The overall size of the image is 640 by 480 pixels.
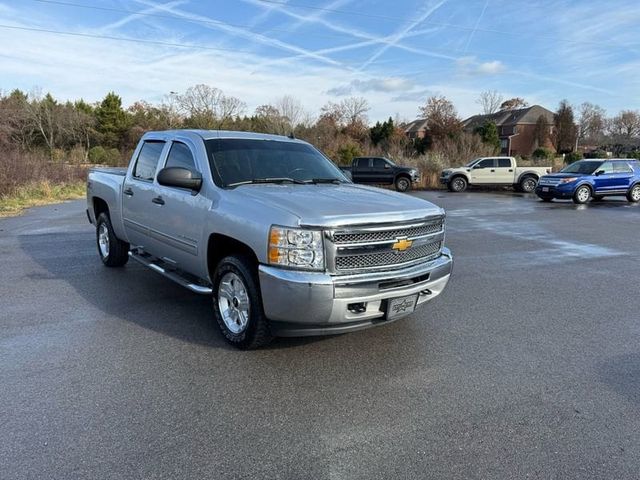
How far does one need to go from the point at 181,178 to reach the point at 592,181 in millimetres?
A: 19792

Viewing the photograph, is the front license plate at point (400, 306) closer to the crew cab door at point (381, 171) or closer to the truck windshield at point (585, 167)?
the truck windshield at point (585, 167)

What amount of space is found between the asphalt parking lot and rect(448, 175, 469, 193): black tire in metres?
20.6

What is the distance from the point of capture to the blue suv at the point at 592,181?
1923cm

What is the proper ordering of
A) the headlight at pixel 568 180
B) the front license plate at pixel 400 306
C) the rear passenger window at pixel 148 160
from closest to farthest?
1. the front license plate at pixel 400 306
2. the rear passenger window at pixel 148 160
3. the headlight at pixel 568 180

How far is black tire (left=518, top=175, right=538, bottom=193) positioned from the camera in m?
25.9

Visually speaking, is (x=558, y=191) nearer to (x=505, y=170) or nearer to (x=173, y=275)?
(x=505, y=170)

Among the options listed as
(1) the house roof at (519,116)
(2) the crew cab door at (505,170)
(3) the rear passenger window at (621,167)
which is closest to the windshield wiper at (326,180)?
(3) the rear passenger window at (621,167)

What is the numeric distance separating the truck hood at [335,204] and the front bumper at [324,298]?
0.44 metres

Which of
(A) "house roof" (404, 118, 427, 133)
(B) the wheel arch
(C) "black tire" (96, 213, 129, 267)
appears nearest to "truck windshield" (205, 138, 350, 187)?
(B) the wheel arch

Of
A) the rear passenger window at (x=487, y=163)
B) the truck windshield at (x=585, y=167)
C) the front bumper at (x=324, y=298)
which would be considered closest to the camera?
the front bumper at (x=324, y=298)

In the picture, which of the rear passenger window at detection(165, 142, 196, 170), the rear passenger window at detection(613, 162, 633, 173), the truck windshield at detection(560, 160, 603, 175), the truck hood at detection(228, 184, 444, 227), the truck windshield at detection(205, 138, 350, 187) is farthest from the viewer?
the rear passenger window at detection(613, 162, 633, 173)

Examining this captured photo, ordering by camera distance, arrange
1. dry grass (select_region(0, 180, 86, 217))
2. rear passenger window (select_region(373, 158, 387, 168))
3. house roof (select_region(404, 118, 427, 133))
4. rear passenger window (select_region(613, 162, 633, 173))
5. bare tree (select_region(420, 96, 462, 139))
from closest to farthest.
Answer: dry grass (select_region(0, 180, 86, 217)), rear passenger window (select_region(613, 162, 633, 173)), rear passenger window (select_region(373, 158, 387, 168)), bare tree (select_region(420, 96, 462, 139)), house roof (select_region(404, 118, 427, 133))

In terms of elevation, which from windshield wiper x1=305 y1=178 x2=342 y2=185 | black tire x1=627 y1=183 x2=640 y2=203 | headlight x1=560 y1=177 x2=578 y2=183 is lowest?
black tire x1=627 y1=183 x2=640 y2=203

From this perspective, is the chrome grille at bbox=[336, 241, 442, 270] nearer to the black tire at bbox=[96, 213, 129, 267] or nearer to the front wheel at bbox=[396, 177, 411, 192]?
the black tire at bbox=[96, 213, 129, 267]
